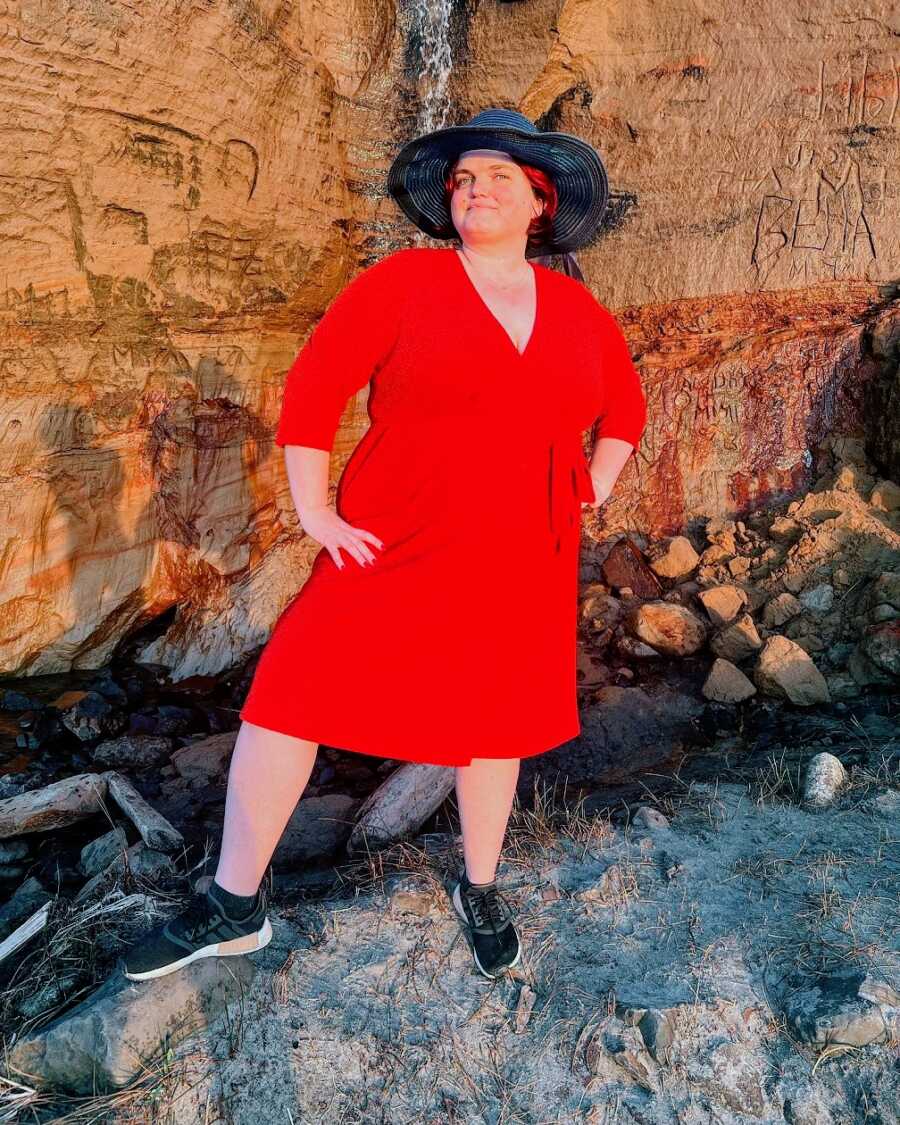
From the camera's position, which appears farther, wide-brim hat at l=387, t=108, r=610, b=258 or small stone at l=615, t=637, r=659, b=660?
small stone at l=615, t=637, r=659, b=660

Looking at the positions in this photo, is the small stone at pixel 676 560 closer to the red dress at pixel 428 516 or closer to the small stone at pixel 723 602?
the small stone at pixel 723 602

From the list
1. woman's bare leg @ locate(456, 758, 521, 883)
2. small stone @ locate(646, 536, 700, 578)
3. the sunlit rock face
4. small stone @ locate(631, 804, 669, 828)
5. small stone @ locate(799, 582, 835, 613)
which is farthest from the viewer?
small stone @ locate(646, 536, 700, 578)

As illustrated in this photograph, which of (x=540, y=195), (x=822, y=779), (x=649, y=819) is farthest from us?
(x=822, y=779)

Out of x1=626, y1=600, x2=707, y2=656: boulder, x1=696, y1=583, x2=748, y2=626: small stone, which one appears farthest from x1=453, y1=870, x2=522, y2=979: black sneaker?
x1=696, y1=583, x2=748, y2=626: small stone

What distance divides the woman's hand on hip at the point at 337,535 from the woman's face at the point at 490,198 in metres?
0.68

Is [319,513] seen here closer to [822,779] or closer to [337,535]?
[337,535]

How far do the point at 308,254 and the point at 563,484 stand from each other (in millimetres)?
3366

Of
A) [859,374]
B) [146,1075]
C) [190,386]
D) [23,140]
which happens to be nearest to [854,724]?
[859,374]

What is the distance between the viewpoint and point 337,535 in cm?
189

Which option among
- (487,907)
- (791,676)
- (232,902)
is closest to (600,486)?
(487,907)

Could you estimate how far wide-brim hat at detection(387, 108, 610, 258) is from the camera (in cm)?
196

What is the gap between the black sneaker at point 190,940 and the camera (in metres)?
1.98

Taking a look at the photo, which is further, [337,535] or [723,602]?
[723,602]

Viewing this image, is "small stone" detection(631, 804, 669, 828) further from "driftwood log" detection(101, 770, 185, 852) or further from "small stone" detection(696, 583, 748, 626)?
"small stone" detection(696, 583, 748, 626)
